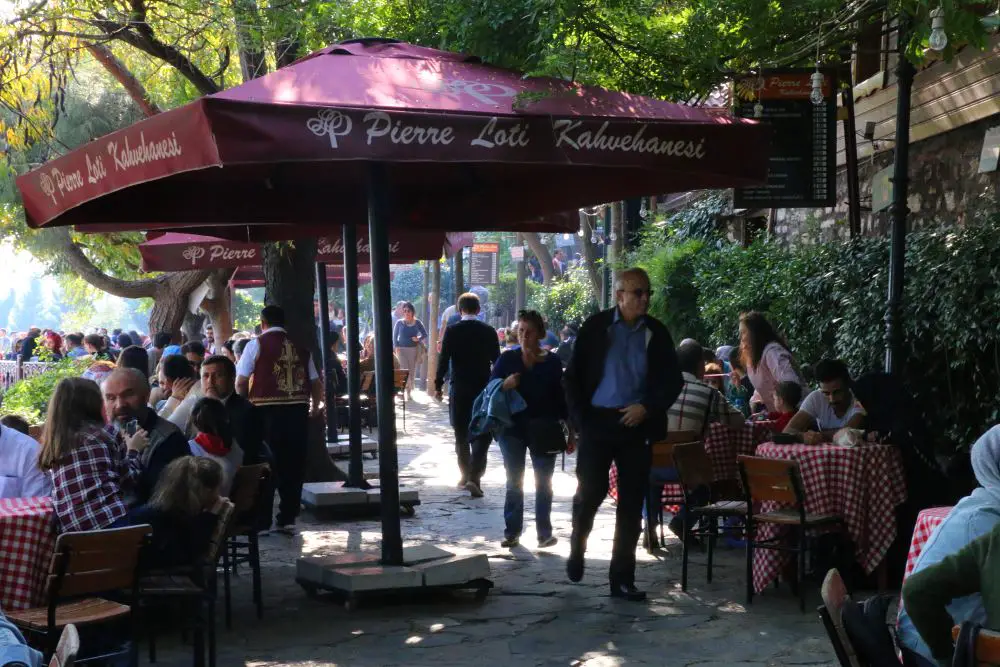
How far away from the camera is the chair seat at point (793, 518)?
26.4 feet

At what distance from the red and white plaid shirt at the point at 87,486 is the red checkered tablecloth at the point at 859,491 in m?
4.08

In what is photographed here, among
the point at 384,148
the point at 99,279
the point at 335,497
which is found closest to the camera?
the point at 384,148

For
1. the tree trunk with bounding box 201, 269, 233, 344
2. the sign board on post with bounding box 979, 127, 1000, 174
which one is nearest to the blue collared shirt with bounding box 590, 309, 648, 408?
the sign board on post with bounding box 979, 127, 1000, 174

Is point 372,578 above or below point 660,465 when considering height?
below

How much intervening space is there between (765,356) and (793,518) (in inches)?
81.1

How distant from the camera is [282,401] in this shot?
1116 centimetres

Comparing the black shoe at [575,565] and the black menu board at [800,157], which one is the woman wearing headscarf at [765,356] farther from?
the black menu board at [800,157]

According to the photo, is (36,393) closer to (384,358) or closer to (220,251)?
(220,251)

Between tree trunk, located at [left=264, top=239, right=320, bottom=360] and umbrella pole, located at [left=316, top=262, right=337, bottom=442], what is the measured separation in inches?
26.3

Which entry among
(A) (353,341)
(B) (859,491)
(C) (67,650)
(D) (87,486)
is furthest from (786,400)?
(C) (67,650)

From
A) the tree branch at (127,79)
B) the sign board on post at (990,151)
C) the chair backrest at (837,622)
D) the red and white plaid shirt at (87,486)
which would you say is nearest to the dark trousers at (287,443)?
the tree branch at (127,79)

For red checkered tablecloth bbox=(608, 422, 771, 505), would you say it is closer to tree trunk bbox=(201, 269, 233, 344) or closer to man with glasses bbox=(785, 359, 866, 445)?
man with glasses bbox=(785, 359, 866, 445)

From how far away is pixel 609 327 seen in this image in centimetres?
833

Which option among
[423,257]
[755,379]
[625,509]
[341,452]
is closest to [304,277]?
[423,257]
